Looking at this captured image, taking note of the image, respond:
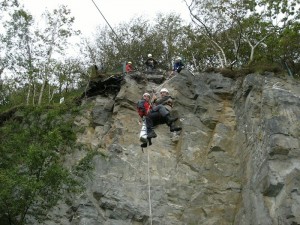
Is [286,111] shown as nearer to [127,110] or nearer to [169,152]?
[169,152]

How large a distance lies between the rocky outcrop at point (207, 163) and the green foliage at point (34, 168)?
2064 mm

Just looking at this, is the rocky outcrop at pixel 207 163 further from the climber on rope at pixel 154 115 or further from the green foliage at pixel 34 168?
the green foliage at pixel 34 168

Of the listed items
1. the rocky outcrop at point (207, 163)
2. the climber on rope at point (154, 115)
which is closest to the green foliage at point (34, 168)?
the rocky outcrop at point (207, 163)

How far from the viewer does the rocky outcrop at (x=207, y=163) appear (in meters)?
13.9

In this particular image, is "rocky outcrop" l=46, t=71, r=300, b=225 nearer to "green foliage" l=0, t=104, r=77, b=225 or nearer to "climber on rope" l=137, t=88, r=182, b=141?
"climber on rope" l=137, t=88, r=182, b=141

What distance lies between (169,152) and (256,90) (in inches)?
155

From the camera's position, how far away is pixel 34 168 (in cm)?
1326

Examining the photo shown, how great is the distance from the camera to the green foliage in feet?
41.2

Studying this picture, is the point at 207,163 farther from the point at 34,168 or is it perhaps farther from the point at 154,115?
the point at 34,168

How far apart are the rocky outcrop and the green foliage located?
206 centimetres

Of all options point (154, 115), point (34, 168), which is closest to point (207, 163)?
point (154, 115)

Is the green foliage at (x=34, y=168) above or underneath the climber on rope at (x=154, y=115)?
underneath

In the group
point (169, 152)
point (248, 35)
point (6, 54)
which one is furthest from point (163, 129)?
point (6, 54)

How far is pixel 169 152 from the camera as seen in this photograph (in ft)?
57.2
